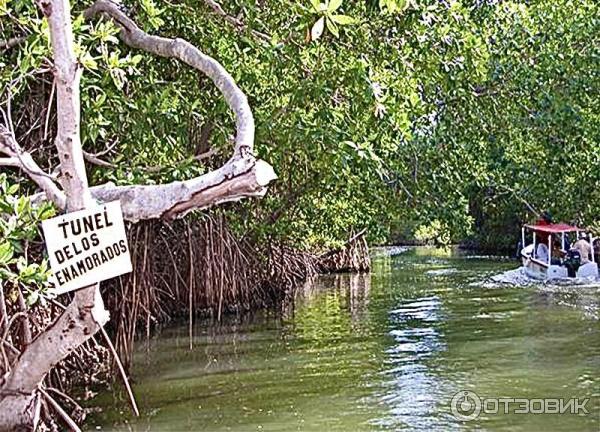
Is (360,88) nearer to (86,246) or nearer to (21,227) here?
(86,246)

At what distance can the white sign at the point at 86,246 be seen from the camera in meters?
3.25

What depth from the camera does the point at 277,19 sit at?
18.6ft

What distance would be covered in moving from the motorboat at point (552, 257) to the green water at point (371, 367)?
1943mm

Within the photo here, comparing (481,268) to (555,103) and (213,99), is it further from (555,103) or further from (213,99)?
(213,99)

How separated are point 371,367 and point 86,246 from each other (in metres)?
4.03

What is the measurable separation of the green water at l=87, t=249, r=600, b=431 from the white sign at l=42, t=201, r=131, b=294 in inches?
81.9

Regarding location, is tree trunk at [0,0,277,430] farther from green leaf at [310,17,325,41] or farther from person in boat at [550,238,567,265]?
person in boat at [550,238,567,265]

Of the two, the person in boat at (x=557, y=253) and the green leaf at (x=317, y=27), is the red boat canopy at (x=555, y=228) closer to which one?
the person in boat at (x=557, y=253)

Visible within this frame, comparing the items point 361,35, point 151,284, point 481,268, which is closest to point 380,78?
point 361,35

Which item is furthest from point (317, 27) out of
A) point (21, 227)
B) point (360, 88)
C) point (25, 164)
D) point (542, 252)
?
point (542, 252)

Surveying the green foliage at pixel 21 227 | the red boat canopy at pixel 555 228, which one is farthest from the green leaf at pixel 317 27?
the red boat canopy at pixel 555 228

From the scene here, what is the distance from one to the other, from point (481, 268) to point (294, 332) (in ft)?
36.0

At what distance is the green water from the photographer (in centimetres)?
527

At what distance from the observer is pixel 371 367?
692cm
